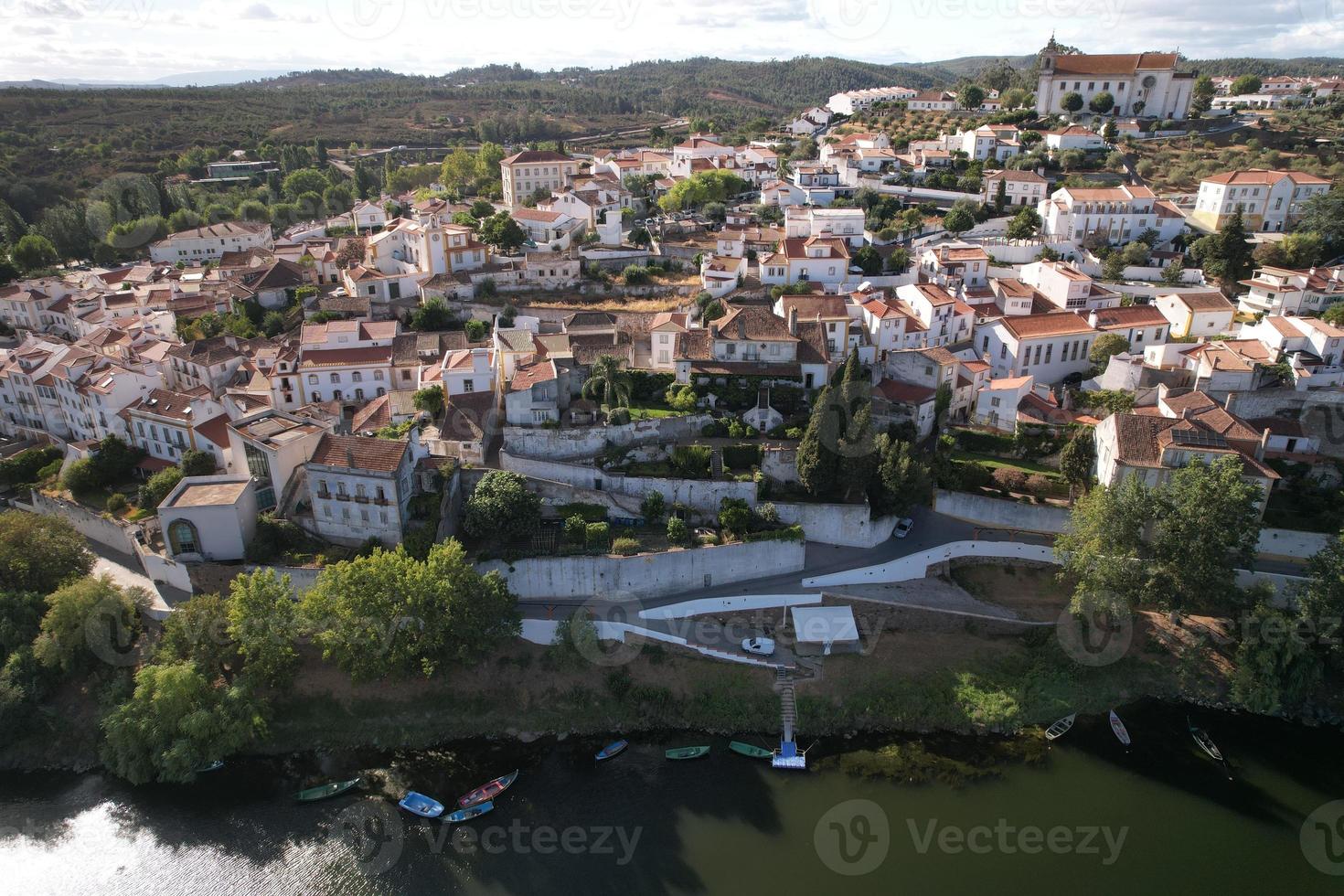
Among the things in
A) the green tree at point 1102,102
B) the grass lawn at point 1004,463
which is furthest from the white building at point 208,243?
the green tree at point 1102,102

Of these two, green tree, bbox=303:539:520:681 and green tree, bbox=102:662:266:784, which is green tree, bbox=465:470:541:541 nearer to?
green tree, bbox=303:539:520:681

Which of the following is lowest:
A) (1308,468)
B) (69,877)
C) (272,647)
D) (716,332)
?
(69,877)

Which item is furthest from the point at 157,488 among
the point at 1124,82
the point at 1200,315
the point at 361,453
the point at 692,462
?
the point at 1124,82

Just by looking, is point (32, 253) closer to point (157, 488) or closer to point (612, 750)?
point (157, 488)

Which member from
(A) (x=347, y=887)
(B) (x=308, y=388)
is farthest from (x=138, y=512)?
(A) (x=347, y=887)

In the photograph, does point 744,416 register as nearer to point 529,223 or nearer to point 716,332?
point 716,332

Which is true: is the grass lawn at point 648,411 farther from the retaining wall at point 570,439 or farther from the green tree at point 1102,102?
the green tree at point 1102,102
